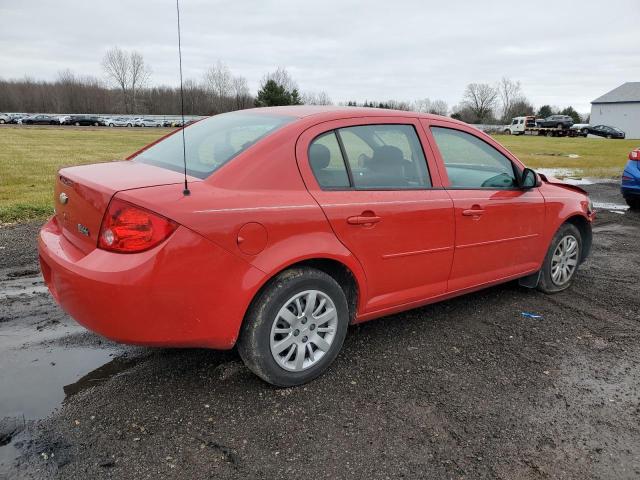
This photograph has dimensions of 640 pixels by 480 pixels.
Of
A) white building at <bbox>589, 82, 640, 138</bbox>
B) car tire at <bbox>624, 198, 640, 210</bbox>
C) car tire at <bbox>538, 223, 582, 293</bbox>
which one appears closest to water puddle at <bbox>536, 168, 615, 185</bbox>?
car tire at <bbox>624, 198, 640, 210</bbox>

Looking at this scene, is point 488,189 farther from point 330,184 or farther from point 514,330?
point 330,184

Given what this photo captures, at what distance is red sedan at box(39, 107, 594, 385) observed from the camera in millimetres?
2645

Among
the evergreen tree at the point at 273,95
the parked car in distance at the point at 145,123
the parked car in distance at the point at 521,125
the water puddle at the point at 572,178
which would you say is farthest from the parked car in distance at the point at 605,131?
the parked car in distance at the point at 145,123

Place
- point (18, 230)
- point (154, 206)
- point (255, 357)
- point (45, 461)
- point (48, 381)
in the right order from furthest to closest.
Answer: point (18, 230), point (48, 381), point (255, 357), point (154, 206), point (45, 461)

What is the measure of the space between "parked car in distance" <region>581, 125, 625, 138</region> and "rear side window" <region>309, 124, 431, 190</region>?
62902mm

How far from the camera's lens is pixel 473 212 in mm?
3916

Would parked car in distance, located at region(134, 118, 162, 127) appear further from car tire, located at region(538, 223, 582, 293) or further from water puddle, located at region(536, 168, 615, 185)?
car tire, located at region(538, 223, 582, 293)

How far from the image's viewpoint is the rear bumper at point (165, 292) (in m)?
2.58

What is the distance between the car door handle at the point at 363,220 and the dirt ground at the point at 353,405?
98 cm

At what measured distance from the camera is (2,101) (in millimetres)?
87312

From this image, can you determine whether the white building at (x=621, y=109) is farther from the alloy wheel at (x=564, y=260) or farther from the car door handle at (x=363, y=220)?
the car door handle at (x=363, y=220)

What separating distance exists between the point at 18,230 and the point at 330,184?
18.3 feet

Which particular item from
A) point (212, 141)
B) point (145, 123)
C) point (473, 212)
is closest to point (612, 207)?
point (473, 212)

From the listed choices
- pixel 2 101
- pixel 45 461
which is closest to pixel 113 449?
pixel 45 461
